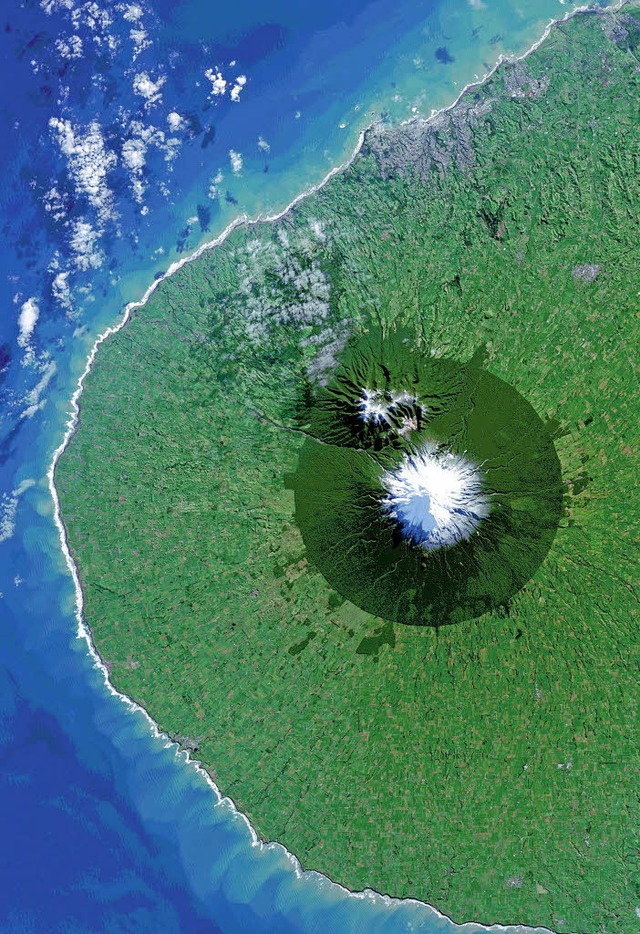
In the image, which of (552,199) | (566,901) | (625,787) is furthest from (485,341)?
(566,901)

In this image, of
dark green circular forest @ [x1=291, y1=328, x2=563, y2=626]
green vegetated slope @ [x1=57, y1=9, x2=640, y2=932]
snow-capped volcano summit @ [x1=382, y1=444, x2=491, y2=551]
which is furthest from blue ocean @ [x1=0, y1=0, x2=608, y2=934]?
A: snow-capped volcano summit @ [x1=382, y1=444, x2=491, y2=551]

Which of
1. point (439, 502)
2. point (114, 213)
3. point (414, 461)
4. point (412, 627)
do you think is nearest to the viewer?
point (439, 502)

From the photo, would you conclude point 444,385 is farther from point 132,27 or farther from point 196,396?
point 132,27

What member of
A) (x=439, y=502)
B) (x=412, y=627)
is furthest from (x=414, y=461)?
(x=412, y=627)

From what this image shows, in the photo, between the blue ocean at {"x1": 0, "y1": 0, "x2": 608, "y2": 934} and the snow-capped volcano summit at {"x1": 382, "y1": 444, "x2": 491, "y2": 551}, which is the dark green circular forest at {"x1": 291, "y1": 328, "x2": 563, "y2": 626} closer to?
the snow-capped volcano summit at {"x1": 382, "y1": 444, "x2": 491, "y2": 551}

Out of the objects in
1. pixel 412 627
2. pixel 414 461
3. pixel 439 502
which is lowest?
pixel 412 627

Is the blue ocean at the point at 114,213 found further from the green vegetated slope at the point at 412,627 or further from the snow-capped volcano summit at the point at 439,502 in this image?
the snow-capped volcano summit at the point at 439,502

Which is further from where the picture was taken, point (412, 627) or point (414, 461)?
point (412, 627)

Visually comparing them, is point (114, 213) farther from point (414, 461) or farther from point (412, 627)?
point (412, 627)
